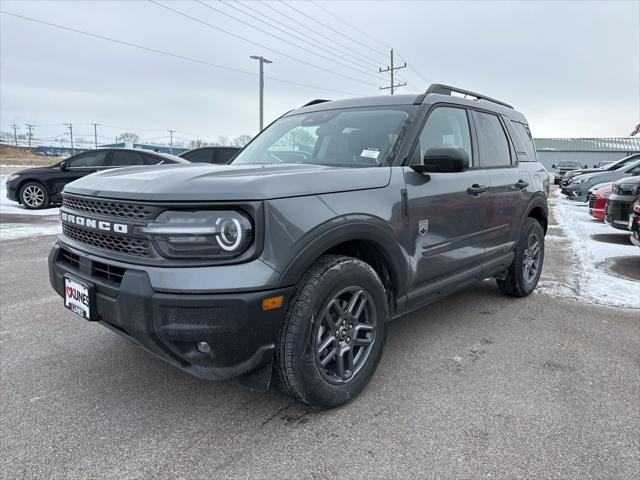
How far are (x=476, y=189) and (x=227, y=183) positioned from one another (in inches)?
85.1

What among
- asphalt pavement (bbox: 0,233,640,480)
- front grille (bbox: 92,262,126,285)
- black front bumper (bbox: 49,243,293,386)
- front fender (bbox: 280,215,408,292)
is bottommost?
asphalt pavement (bbox: 0,233,640,480)

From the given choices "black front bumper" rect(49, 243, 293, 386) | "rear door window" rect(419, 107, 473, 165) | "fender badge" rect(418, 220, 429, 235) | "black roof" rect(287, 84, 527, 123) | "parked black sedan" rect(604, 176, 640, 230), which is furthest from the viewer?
"parked black sedan" rect(604, 176, 640, 230)

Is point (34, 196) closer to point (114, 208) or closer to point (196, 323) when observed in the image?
point (114, 208)

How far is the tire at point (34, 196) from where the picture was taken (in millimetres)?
11570

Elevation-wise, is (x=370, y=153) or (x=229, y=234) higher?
(x=370, y=153)

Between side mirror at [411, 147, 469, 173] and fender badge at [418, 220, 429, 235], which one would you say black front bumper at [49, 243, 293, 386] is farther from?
side mirror at [411, 147, 469, 173]

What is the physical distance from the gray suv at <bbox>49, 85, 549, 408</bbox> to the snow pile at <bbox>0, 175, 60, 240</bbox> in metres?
6.42

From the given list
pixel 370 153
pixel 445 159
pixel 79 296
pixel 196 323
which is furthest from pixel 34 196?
pixel 445 159

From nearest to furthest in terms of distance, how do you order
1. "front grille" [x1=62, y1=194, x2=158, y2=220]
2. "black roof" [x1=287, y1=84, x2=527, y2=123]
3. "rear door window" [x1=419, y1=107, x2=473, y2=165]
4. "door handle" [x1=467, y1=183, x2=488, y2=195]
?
"front grille" [x1=62, y1=194, x2=158, y2=220], "rear door window" [x1=419, y1=107, x2=473, y2=165], "black roof" [x1=287, y1=84, x2=527, y2=123], "door handle" [x1=467, y1=183, x2=488, y2=195]

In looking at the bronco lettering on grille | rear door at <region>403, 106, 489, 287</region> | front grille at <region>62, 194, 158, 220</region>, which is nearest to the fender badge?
rear door at <region>403, 106, 489, 287</region>

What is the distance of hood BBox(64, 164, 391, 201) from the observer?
82.8 inches

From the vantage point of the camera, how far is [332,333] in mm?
2494

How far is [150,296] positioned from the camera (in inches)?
80.6

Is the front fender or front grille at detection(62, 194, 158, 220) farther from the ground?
front grille at detection(62, 194, 158, 220)
